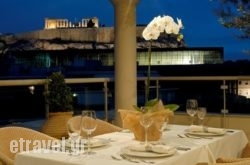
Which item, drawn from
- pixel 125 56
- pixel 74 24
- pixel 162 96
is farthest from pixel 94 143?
pixel 74 24

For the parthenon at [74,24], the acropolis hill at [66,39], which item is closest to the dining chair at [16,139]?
the acropolis hill at [66,39]

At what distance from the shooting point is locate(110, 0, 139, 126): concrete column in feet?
20.0

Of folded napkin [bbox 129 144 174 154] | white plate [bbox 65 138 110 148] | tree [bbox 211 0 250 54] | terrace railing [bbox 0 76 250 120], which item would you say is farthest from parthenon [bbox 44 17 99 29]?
folded napkin [bbox 129 144 174 154]

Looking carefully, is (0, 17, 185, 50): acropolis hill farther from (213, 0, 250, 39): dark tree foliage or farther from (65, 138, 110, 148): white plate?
(65, 138, 110, 148): white plate

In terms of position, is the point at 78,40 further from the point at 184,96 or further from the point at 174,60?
the point at 184,96

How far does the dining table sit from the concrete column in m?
2.93

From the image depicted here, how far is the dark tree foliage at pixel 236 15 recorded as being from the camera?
6.69m

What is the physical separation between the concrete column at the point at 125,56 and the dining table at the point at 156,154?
2926mm

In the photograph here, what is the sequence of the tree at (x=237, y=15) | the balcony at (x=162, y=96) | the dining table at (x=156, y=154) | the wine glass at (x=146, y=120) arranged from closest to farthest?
the dining table at (x=156, y=154)
the wine glass at (x=146, y=120)
the balcony at (x=162, y=96)
the tree at (x=237, y=15)

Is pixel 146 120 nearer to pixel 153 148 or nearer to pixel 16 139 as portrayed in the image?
pixel 153 148

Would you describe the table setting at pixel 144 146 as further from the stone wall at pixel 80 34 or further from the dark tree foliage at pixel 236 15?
the stone wall at pixel 80 34

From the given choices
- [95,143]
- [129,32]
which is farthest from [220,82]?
[95,143]

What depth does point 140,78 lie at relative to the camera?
7.04 metres

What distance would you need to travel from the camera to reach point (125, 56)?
20.2ft
